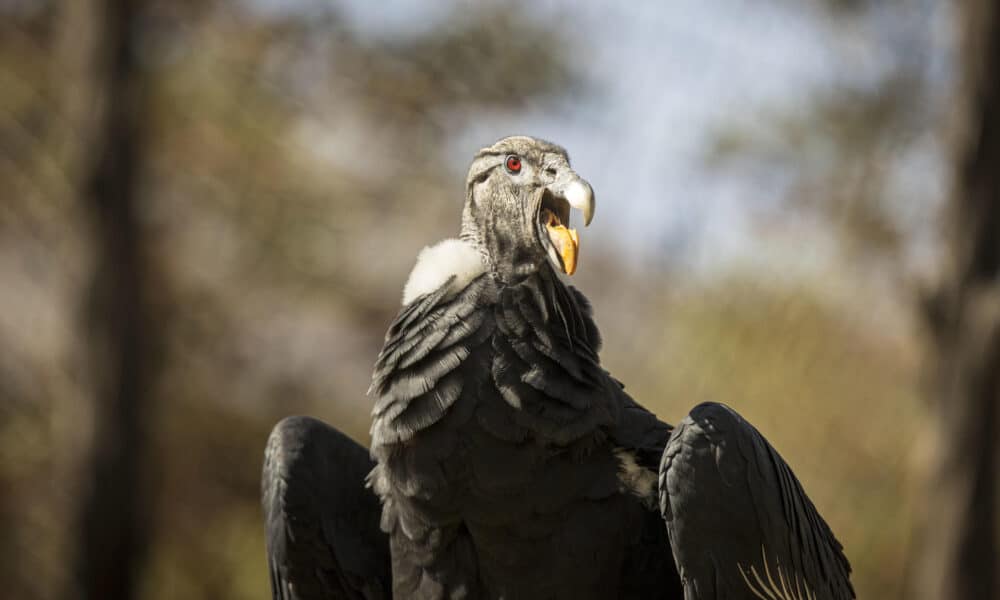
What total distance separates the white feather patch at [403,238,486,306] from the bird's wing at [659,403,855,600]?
764mm

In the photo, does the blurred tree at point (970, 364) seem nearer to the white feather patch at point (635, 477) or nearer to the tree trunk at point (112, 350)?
the white feather patch at point (635, 477)

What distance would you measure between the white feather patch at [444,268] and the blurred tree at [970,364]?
5124 millimetres

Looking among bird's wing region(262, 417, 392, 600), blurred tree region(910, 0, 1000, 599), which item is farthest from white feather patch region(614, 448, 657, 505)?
blurred tree region(910, 0, 1000, 599)

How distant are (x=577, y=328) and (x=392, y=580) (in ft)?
3.40

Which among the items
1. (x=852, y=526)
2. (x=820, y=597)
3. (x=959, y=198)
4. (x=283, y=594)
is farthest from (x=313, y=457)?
(x=852, y=526)

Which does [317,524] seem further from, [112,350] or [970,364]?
[112,350]

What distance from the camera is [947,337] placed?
7340mm

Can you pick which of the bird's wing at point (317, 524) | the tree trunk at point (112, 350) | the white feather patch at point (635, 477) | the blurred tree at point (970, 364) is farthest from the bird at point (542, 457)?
the tree trunk at point (112, 350)

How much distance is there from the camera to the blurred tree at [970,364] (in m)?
7.26

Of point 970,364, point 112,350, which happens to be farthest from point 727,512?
point 112,350

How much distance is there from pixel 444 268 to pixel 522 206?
310 millimetres

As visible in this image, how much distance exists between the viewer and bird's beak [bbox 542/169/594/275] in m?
2.93

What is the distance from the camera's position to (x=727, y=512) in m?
2.86

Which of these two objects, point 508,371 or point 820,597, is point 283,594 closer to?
point 508,371
